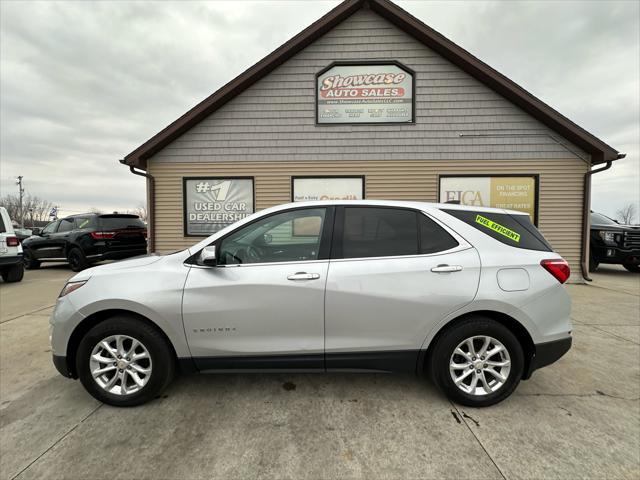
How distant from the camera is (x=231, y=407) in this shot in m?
2.38

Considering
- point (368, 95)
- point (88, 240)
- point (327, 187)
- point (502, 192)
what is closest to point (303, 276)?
point (327, 187)

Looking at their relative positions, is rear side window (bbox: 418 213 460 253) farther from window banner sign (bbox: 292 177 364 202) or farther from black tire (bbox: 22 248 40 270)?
black tire (bbox: 22 248 40 270)

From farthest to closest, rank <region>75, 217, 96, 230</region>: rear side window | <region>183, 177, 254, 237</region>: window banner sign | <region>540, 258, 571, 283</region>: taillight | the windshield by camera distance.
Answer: the windshield, <region>75, 217, 96, 230</region>: rear side window, <region>183, 177, 254, 237</region>: window banner sign, <region>540, 258, 571, 283</region>: taillight

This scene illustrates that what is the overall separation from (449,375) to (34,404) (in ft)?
11.2

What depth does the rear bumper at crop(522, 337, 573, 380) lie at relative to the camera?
2354 millimetres

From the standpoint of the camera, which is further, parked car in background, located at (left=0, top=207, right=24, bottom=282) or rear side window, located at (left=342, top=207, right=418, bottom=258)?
parked car in background, located at (left=0, top=207, right=24, bottom=282)

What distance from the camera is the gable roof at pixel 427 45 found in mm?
6926

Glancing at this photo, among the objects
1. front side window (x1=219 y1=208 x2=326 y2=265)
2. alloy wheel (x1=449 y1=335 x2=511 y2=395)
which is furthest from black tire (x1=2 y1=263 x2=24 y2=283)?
alloy wheel (x1=449 y1=335 x2=511 y2=395)

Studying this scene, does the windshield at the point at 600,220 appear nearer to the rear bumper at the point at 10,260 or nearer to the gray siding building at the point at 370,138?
the gray siding building at the point at 370,138

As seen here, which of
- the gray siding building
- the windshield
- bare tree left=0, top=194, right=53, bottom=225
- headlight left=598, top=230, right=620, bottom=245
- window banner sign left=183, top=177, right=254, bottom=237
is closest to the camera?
the gray siding building

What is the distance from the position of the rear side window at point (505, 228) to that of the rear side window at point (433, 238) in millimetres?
190

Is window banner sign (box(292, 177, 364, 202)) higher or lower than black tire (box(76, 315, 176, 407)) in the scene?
higher

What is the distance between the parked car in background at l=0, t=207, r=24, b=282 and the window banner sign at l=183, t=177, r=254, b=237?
12.8 ft

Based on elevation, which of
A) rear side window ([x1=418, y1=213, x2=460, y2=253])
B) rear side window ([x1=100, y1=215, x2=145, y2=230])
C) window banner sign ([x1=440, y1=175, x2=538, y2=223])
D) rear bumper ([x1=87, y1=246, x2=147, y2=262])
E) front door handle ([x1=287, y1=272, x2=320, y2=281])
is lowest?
rear bumper ([x1=87, y1=246, x2=147, y2=262])
